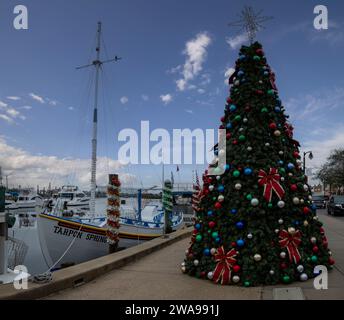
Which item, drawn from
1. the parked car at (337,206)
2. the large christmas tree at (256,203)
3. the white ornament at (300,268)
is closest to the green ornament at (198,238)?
the large christmas tree at (256,203)

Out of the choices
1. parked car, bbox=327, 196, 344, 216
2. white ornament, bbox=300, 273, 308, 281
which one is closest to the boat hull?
white ornament, bbox=300, 273, 308, 281

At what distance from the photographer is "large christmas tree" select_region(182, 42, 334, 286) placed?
607cm

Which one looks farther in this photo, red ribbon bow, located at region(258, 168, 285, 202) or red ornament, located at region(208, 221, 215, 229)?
red ornament, located at region(208, 221, 215, 229)

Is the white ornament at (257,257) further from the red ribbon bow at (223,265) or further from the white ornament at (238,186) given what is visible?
the white ornament at (238,186)

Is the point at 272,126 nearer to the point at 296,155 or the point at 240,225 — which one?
the point at 296,155

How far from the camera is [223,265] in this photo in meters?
6.14

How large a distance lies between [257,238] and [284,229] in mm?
556

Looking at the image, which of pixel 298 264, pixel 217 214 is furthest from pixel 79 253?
pixel 298 264

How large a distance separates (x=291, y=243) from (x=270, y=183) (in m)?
1.08

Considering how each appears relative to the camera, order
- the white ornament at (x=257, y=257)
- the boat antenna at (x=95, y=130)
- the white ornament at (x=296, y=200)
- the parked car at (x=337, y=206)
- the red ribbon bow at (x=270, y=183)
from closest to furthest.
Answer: the white ornament at (x=257, y=257) → the red ribbon bow at (x=270, y=183) → the white ornament at (x=296, y=200) → the boat antenna at (x=95, y=130) → the parked car at (x=337, y=206)

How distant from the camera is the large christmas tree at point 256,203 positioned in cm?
607

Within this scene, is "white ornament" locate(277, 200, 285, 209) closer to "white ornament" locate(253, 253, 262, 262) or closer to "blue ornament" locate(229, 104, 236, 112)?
"white ornament" locate(253, 253, 262, 262)

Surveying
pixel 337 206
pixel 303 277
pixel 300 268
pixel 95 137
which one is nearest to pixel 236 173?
pixel 300 268
